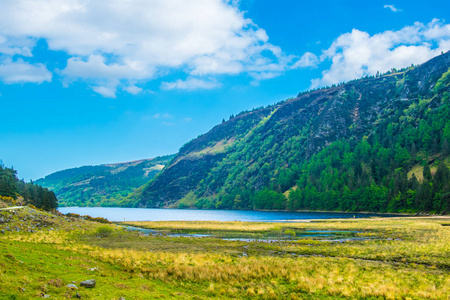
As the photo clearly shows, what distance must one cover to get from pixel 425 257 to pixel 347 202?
136381 mm

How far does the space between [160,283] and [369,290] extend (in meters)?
15.3

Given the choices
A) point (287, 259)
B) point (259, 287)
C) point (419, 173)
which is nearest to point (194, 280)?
point (259, 287)

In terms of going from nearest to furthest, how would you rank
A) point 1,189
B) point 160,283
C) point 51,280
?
1. point 51,280
2. point 160,283
3. point 1,189

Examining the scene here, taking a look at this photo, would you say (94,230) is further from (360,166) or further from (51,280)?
(360,166)

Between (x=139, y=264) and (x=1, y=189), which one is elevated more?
(x=1, y=189)

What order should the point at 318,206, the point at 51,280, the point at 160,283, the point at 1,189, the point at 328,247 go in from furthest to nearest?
the point at 318,206 → the point at 1,189 → the point at 328,247 → the point at 160,283 → the point at 51,280

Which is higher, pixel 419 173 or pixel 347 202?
pixel 419 173

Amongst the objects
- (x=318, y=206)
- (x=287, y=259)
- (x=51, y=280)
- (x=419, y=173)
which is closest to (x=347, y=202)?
(x=318, y=206)

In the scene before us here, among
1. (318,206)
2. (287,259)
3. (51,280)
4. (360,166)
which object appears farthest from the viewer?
(360,166)

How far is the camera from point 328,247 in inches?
1721

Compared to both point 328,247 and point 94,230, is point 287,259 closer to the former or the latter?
point 328,247

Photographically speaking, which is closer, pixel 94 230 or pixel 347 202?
pixel 94 230

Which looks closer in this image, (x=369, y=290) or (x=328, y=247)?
(x=369, y=290)

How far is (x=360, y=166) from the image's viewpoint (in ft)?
656
